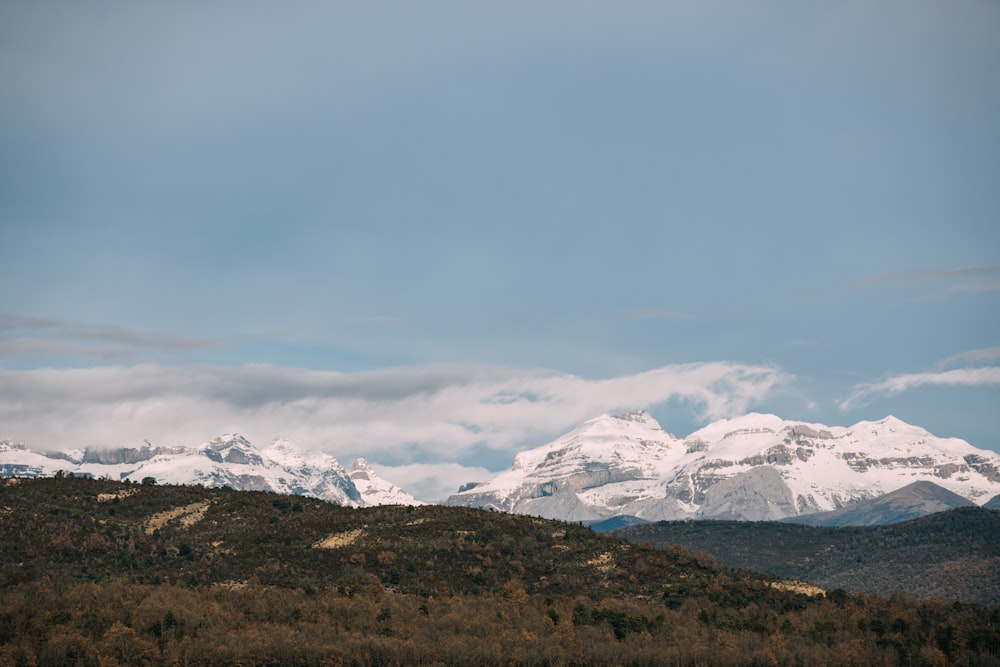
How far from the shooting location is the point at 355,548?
3701 inches

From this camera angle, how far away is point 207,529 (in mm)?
98750

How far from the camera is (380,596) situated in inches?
3189

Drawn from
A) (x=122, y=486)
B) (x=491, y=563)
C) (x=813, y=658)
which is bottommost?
(x=813, y=658)

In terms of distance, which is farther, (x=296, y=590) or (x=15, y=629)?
(x=296, y=590)

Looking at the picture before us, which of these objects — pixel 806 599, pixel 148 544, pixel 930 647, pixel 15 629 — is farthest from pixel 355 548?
pixel 930 647

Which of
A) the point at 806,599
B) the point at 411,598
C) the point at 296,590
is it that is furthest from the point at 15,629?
the point at 806,599

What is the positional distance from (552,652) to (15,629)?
109 ft

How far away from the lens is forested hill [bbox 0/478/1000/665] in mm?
69250

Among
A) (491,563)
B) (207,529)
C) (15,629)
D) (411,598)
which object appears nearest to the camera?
(15,629)

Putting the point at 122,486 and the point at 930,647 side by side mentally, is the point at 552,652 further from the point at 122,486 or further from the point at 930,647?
the point at 122,486

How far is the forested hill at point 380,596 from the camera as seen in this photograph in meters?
69.2

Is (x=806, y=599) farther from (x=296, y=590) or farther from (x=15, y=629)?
(x=15, y=629)

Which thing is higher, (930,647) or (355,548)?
(355,548)

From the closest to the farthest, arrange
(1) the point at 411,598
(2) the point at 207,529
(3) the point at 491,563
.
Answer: (1) the point at 411,598 < (3) the point at 491,563 < (2) the point at 207,529
